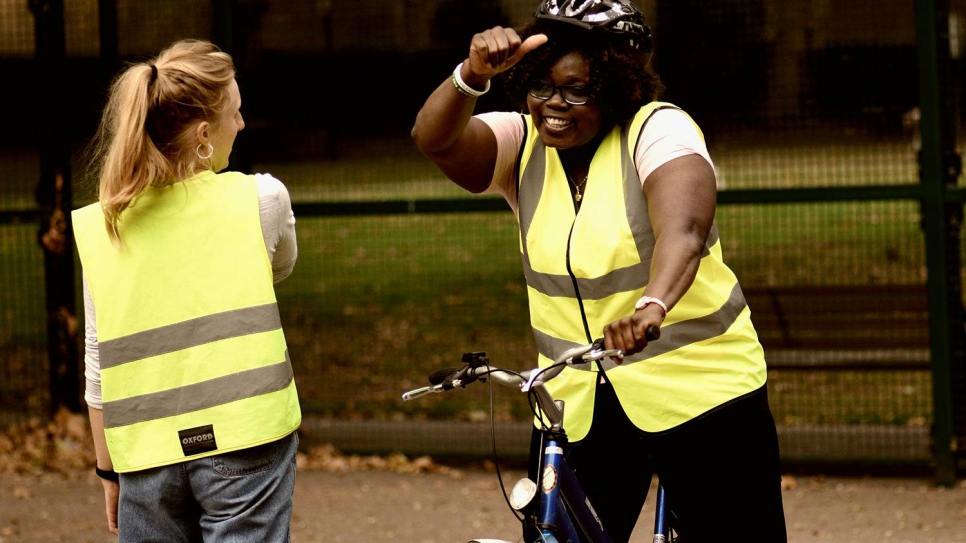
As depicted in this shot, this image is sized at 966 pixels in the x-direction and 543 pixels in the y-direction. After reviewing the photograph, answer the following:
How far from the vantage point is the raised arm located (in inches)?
110

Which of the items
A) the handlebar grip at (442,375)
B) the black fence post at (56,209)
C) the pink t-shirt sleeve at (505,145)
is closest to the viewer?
the handlebar grip at (442,375)

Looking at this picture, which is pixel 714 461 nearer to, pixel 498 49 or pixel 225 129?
pixel 498 49

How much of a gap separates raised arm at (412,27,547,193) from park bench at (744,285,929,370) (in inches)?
151

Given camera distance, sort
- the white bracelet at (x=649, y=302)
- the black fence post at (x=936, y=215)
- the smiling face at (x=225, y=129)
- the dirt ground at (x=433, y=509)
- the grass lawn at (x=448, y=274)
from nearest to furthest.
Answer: the white bracelet at (x=649, y=302) < the smiling face at (x=225, y=129) < the dirt ground at (x=433, y=509) < the black fence post at (x=936, y=215) < the grass lawn at (x=448, y=274)

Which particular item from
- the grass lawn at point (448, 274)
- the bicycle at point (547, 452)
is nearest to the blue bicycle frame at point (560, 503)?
the bicycle at point (547, 452)

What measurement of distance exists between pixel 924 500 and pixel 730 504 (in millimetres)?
3281

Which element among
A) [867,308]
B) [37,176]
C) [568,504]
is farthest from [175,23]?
[568,504]

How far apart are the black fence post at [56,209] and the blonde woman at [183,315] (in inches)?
177

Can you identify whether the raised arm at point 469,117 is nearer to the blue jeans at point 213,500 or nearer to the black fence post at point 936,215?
the blue jeans at point 213,500

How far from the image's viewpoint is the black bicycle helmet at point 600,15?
2900 millimetres

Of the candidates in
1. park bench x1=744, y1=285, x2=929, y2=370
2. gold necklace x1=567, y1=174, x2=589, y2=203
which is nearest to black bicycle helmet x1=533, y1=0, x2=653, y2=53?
gold necklace x1=567, y1=174, x2=589, y2=203

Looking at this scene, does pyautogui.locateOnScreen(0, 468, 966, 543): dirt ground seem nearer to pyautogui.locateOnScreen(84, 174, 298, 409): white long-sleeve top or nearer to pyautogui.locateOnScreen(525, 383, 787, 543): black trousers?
pyautogui.locateOnScreen(525, 383, 787, 543): black trousers

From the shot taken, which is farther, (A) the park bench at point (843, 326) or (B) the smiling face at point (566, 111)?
(A) the park bench at point (843, 326)

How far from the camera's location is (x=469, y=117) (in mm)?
2990
